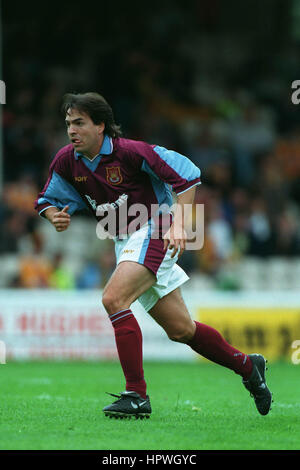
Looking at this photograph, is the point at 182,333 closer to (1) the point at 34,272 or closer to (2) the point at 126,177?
(2) the point at 126,177

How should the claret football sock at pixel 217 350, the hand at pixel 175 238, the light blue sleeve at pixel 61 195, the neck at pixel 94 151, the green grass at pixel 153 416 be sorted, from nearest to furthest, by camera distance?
1. the green grass at pixel 153 416
2. the hand at pixel 175 238
3. the neck at pixel 94 151
4. the claret football sock at pixel 217 350
5. the light blue sleeve at pixel 61 195

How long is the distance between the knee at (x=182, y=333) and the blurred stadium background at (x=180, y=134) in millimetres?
6719

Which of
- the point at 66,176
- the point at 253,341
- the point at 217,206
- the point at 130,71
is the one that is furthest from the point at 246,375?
the point at 130,71

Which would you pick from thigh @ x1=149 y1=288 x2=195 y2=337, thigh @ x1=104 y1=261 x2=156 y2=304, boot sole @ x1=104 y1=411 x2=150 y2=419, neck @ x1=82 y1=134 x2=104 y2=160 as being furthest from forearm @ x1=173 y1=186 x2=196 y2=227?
boot sole @ x1=104 y1=411 x2=150 y2=419

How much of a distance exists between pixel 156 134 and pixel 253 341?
5166 millimetres

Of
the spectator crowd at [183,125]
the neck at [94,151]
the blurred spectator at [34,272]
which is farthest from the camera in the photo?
the spectator crowd at [183,125]

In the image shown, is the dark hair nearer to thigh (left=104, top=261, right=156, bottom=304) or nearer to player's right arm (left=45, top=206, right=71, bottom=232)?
player's right arm (left=45, top=206, right=71, bottom=232)

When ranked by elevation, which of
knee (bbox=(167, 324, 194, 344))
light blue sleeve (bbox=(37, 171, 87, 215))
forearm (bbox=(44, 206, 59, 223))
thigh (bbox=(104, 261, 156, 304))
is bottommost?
knee (bbox=(167, 324, 194, 344))

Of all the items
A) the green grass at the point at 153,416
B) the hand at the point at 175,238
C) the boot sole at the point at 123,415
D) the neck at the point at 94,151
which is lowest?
the green grass at the point at 153,416

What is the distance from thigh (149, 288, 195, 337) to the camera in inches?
247

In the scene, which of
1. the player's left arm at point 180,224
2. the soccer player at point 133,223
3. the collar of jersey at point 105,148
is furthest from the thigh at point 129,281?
the collar of jersey at point 105,148

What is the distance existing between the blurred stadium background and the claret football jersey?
6.79m

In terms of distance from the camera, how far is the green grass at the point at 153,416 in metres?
5.15

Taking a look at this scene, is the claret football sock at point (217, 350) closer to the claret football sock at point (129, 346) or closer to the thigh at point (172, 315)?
the thigh at point (172, 315)
